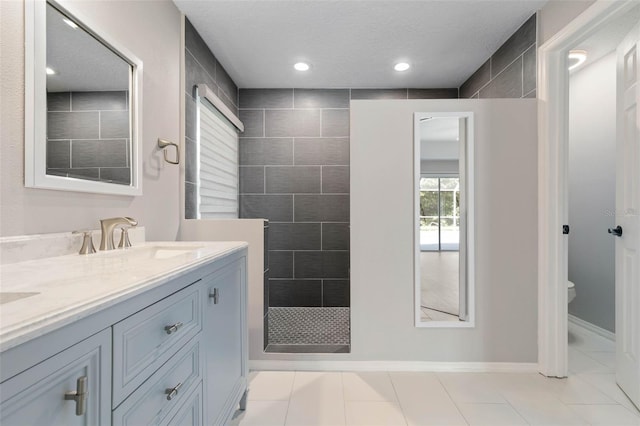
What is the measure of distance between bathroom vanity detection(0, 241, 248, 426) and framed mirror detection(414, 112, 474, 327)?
1317mm

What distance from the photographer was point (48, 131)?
3.84 feet

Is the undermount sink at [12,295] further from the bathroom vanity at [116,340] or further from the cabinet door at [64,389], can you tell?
the cabinet door at [64,389]

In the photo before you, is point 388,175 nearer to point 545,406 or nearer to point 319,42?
point 319,42

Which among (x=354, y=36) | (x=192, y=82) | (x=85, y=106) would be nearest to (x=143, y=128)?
(x=85, y=106)

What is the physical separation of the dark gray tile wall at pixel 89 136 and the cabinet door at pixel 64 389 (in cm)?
86

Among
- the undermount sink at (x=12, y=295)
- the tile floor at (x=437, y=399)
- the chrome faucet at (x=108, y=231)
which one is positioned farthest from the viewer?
the tile floor at (x=437, y=399)

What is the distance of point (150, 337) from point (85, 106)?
1.09 meters

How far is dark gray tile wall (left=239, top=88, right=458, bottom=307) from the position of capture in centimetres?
340

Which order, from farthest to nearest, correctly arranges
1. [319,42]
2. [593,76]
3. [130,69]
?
[593,76]
[319,42]
[130,69]

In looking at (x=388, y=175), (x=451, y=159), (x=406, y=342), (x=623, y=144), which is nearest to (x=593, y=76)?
(x=623, y=144)

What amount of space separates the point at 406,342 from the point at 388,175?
114 centimetres

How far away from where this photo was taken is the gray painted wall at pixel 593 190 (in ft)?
8.77

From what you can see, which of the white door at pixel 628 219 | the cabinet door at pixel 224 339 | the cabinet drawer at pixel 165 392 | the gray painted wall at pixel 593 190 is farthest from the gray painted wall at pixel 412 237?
the cabinet drawer at pixel 165 392

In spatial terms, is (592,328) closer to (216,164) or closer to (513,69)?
(513,69)
